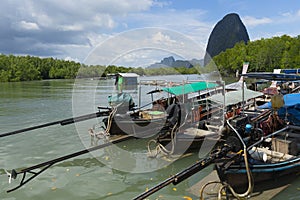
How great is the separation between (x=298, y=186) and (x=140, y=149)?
504cm

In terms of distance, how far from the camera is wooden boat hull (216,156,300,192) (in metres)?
5.43

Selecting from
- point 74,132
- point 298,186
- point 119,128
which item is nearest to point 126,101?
point 119,128

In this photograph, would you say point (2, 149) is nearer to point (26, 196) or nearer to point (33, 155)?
point (33, 155)

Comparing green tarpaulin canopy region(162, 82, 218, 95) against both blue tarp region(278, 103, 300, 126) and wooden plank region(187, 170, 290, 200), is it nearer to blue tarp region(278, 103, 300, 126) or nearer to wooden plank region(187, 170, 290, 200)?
blue tarp region(278, 103, 300, 126)

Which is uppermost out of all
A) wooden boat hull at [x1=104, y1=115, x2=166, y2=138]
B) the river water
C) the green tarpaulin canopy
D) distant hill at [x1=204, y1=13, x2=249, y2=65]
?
distant hill at [x1=204, y1=13, x2=249, y2=65]

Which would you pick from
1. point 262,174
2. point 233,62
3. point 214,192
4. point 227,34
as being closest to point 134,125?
point 214,192

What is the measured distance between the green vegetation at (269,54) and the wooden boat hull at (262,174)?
49536 millimetres

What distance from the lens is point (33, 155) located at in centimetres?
900

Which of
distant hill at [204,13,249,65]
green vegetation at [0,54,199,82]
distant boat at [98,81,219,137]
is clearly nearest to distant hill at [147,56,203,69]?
distant boat at [98,81,219,137]

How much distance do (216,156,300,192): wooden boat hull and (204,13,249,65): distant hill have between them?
130m

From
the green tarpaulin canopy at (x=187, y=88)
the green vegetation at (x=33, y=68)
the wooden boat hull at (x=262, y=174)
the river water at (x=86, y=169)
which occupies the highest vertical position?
the green vegetation at (x=33, y=68)

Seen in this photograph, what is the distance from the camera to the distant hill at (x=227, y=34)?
Result: 133m

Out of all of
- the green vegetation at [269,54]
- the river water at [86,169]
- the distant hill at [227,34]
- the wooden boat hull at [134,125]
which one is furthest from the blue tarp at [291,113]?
the distant hill at [227,34]

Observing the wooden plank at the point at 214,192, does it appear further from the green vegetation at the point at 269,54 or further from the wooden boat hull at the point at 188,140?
the green vegetation at the point at 269,54
